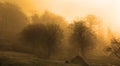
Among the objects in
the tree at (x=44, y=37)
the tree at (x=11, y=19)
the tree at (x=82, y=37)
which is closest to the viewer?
the tree at (x=44, y=37)

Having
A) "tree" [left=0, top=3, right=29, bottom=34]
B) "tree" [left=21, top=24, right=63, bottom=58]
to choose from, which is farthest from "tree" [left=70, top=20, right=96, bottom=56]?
"tree" [left=0, top=3, right=29, bottom=34]

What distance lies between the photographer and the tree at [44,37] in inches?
5133

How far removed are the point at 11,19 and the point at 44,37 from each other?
62248 mm

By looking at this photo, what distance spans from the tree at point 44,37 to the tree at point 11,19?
45384 millimetres

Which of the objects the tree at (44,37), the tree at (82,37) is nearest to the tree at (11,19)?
the tree at (44,37)

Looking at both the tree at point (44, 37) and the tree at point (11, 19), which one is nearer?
the tree at point (44, 37)

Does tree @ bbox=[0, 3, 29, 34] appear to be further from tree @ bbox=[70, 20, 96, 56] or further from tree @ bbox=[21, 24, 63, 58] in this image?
tree @ bbox=[70, 20, 96, 56]

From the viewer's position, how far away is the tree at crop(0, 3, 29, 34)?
616ft

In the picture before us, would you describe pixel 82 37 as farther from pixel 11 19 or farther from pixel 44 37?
pixel 11 19

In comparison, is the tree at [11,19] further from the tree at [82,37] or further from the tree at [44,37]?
the tree at [82,37]

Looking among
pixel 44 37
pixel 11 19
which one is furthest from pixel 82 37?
pixel 11 19

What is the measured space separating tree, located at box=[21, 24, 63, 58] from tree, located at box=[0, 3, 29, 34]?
4538 centimetres

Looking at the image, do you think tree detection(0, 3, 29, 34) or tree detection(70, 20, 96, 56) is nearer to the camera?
tree detection(70, 20, 96, 56)

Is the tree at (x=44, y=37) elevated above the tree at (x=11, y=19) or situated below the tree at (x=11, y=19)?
below
